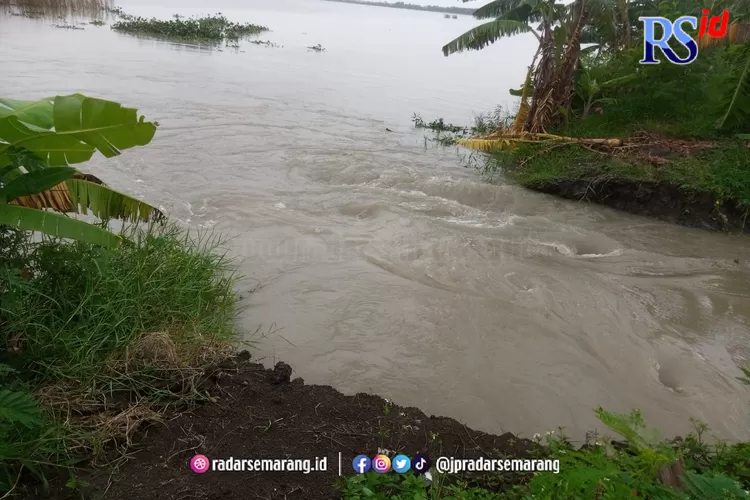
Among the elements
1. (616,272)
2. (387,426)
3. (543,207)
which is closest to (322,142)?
(543,207)

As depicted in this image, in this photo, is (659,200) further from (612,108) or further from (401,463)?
(401,463)

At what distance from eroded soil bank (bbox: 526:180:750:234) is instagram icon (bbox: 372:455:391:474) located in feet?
22.3

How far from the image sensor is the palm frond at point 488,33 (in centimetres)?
1012

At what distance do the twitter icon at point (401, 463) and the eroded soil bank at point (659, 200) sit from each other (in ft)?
22.1

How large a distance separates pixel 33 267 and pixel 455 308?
3.39 metres

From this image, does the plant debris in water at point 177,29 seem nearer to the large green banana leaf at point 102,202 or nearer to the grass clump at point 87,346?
the large green banana leaf at point 102,202

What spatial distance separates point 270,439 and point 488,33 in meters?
9.73

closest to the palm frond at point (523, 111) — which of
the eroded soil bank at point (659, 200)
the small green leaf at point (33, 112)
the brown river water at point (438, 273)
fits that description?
the brown river water at point (438, 273)

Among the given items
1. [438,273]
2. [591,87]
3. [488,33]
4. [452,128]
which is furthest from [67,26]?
[438,273]

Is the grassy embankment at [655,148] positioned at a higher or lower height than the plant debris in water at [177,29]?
lower

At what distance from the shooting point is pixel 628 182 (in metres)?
7.88

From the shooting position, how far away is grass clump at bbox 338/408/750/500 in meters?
1.90

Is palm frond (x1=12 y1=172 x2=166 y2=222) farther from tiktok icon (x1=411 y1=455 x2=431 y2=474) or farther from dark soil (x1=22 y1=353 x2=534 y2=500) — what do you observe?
tiktok icon (x1=411 y1=455 x2=431 y2=474)

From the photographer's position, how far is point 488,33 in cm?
1023
